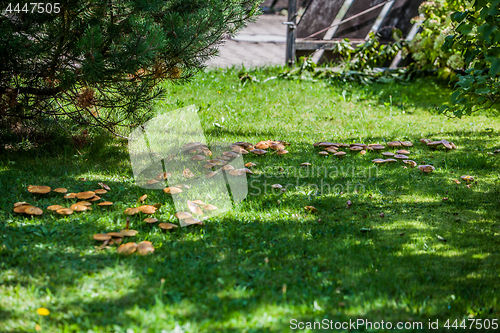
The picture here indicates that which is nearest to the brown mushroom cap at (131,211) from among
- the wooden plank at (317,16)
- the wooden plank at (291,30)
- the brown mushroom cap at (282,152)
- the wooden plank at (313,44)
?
the brown mushroom cap at (282,152)

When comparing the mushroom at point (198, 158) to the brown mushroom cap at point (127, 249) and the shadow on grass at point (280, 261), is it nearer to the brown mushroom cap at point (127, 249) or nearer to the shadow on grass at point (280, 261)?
the shadow on grass at point (280, 261)

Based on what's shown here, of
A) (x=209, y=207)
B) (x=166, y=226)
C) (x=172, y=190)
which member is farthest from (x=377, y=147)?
(x=166, y=226)

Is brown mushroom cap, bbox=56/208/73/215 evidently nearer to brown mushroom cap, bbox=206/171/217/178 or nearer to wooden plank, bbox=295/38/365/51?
brown mushroom cap, bbox=206/171/217/178

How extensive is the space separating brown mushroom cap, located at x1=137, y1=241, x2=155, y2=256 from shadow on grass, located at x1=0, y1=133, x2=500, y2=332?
0.05 meters

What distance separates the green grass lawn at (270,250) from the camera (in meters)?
2.42

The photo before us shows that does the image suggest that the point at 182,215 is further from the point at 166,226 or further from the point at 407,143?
the point at 407,143

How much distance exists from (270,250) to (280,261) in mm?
167

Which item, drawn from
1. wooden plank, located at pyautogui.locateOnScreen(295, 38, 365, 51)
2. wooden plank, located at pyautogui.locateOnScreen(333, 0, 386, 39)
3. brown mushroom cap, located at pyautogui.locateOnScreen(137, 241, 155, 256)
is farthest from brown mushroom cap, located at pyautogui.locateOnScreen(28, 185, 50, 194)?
wooden plank, located at pyautogui.locateOnScreen(333, 0, 386, 39)

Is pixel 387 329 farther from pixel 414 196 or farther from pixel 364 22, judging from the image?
pixel 364 22

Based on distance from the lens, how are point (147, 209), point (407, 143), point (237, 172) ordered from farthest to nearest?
point (407, 143) → point (237, 172) → point (147, 209)

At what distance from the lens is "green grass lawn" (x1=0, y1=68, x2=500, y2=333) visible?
2.42 metres

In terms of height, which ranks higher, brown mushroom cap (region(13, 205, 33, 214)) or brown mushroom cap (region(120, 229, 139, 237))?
brown mushroom cap (region(13, 205, 33, 214))

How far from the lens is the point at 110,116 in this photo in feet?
16.4

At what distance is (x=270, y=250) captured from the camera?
315 centimetres
